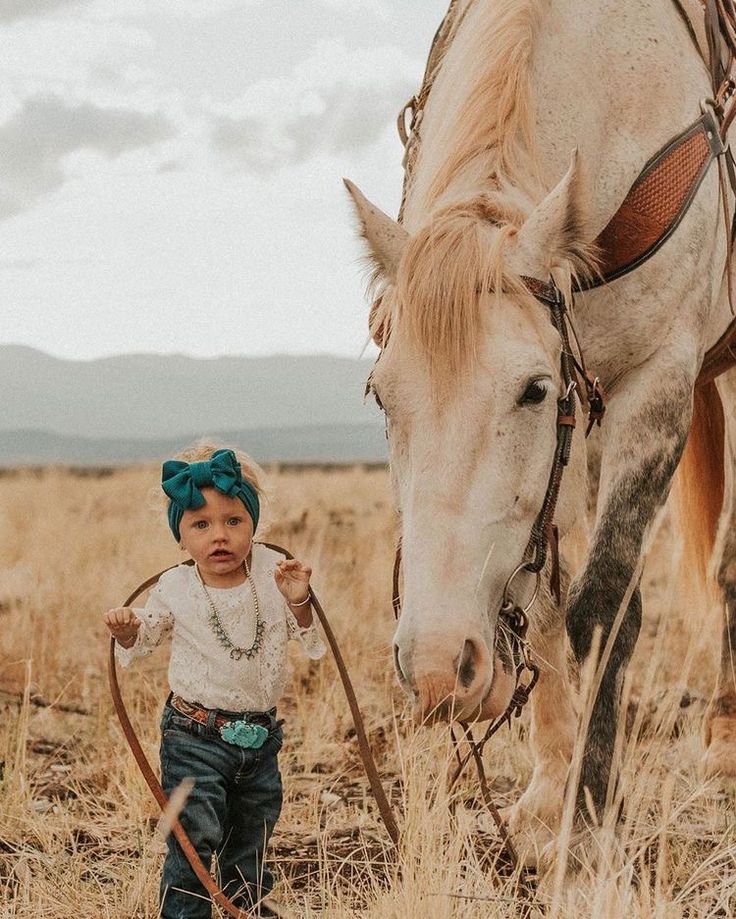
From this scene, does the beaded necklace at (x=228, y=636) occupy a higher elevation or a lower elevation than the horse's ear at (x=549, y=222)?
lower

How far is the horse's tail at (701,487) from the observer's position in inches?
191

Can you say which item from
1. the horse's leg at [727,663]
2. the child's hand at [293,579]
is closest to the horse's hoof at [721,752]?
the horse's leg at [727,663]

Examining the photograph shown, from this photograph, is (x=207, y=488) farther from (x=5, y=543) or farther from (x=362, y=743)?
(x=5, y=543)

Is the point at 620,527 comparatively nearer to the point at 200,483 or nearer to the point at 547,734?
the point at 547,734

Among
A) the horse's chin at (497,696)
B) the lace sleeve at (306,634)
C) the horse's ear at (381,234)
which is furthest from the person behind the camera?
the horse's ear at (381,234)

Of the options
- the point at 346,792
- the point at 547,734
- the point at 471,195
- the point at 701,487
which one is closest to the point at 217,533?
the point at 471,195

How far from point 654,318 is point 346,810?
6.05 ft

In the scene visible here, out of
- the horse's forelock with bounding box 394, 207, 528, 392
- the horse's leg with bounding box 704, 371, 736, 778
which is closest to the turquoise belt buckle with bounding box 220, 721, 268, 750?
the horse's forelock with bounding box 394, 207, 528, 392

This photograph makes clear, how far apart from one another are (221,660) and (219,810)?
35 centimetres

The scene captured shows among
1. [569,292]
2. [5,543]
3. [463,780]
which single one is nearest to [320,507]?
[5,543]

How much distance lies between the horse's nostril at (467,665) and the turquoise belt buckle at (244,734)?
0.54 metres

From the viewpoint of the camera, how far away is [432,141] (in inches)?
128

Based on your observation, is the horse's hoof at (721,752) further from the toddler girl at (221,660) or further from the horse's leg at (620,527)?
the toddler girl at (221,660)

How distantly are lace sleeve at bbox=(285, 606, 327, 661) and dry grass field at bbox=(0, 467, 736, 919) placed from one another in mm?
270
